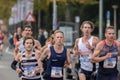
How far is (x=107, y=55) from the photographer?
9.76 metres

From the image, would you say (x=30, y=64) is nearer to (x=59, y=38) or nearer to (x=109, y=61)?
(x=59, y=38)

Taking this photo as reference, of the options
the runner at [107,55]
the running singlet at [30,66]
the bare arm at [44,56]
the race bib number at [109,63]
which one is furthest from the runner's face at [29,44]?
the race bib number at [109,63]

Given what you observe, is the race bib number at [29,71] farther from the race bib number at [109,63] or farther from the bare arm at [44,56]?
the race bib number at [109,63]

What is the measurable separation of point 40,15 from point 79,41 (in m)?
53.9

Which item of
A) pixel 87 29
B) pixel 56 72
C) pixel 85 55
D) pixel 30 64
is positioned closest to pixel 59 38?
pixel 56 72

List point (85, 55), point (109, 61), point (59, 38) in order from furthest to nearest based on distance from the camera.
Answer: point (85, 55), point (109, 61), point (59, 38)

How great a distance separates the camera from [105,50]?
989 cm

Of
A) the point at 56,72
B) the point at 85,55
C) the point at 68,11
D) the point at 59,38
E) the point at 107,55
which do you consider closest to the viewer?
the point at 59,38

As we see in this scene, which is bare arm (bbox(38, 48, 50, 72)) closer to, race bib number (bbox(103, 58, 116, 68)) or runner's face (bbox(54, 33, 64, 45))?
runner's face (bbox(54, 33, 64, 45))

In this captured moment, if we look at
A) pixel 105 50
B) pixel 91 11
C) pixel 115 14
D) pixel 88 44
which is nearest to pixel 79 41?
pixel 88 44

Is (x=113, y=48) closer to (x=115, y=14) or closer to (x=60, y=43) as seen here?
(x=60, y=43)

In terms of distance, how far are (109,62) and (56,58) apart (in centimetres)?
101

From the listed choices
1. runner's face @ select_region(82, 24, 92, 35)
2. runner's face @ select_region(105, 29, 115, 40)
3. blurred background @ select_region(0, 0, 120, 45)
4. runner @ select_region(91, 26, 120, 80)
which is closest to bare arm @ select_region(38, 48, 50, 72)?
runner @ select_region(91, 26, 120, 80)

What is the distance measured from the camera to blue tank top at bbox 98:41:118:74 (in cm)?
988
